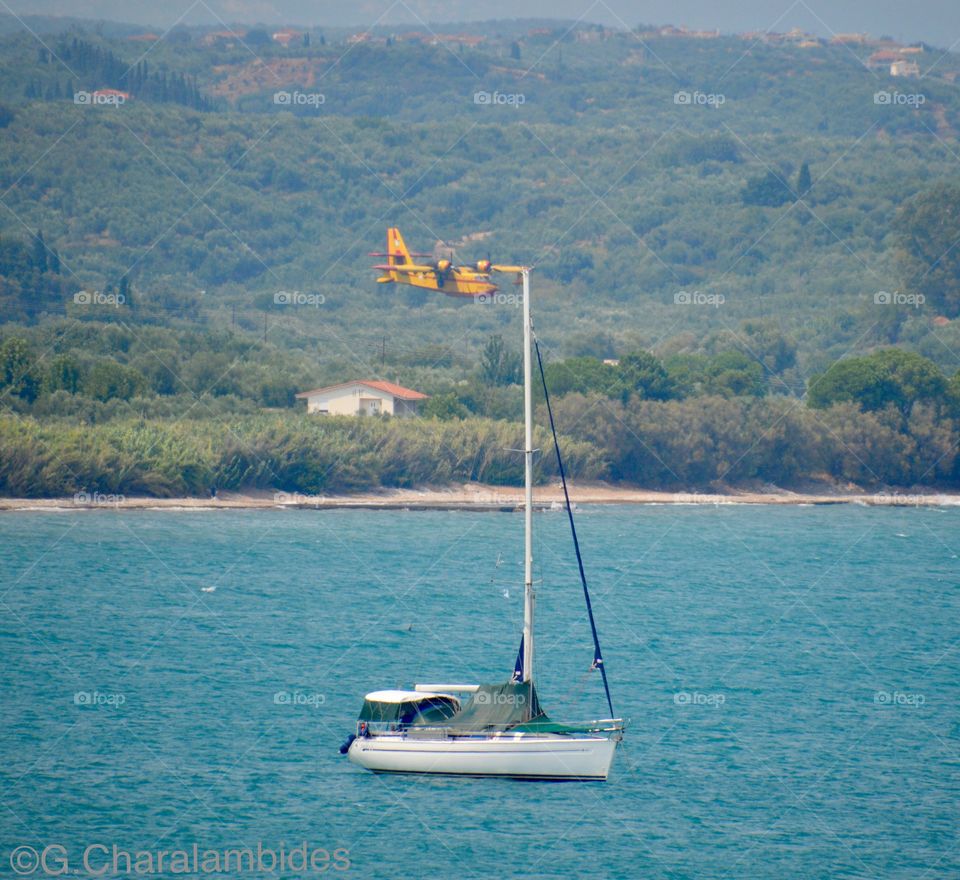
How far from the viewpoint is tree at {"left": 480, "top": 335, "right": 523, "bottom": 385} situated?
10519 cm

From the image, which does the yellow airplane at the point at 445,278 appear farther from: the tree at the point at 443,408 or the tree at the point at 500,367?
the tree at the point at 500,367

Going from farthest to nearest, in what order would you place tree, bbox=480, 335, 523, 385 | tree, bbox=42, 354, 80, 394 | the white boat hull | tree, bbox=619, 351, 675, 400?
1. tree, bbox=480, 335, 523, 385
2. tree, bbox=619, 351, 675, 400
3. tree, bbox=42, 354, 80, 394
4. the white boat hull

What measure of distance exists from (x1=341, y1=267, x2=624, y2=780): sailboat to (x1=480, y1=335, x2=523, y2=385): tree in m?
73.5

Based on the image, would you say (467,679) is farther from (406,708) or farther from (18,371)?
(18,371)

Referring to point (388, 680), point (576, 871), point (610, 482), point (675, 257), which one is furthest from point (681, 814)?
point (675, 257)

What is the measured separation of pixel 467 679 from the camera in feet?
132

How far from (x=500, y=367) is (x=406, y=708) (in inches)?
2963

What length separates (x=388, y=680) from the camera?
4112 cm

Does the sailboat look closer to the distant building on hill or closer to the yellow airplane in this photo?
the yellow airplane

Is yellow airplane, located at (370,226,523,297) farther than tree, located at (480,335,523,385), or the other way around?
tree, located at (480,335,523,385)

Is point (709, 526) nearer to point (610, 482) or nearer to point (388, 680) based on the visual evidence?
point (610, 482)

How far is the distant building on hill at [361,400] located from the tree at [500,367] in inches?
434

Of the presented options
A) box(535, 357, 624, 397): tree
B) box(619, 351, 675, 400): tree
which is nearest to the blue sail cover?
box(535, 357, 624, 397): tree

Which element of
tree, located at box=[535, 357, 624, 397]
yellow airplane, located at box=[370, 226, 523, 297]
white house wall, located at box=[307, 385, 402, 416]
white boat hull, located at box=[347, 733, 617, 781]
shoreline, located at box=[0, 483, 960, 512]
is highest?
yellow airplane, located at box=[370, 226, 523, 297]
